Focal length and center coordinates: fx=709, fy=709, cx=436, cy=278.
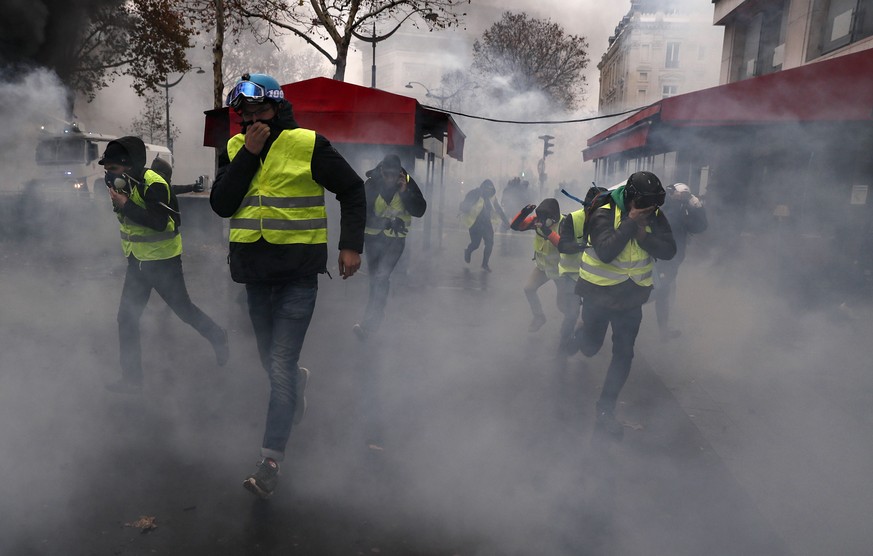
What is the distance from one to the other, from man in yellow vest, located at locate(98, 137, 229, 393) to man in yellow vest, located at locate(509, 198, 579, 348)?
2774mm

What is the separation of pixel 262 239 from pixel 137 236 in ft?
5.41

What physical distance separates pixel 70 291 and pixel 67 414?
432 cm

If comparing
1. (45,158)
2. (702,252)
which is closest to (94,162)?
(45,158)

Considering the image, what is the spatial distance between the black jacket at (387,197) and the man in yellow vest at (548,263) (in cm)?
90

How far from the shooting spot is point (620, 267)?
12.4 feet

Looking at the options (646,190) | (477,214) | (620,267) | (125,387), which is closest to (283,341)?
(125,387)

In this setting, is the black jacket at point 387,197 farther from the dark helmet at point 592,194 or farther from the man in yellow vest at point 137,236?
the man in yellow vest at point 137,236

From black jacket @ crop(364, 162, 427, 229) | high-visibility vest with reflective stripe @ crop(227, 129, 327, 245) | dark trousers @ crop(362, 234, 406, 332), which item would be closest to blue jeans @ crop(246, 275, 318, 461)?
high-visibility vest with reflective stripe @ crop(227, 129, 327, 245)

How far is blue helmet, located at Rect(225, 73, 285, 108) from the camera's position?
282 centimetres

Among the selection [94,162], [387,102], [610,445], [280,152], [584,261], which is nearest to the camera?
[280,152]

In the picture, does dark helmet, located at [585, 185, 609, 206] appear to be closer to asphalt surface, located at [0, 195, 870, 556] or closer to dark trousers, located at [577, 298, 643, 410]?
dark trousers, located at [577, 298, 643, 410]

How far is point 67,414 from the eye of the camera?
3727 mm

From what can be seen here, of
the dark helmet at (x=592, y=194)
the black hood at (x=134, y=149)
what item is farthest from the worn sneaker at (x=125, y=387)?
the dark helmet at (x=592, y=194)

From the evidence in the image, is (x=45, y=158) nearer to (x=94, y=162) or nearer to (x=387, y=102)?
(x=94, y=162)
